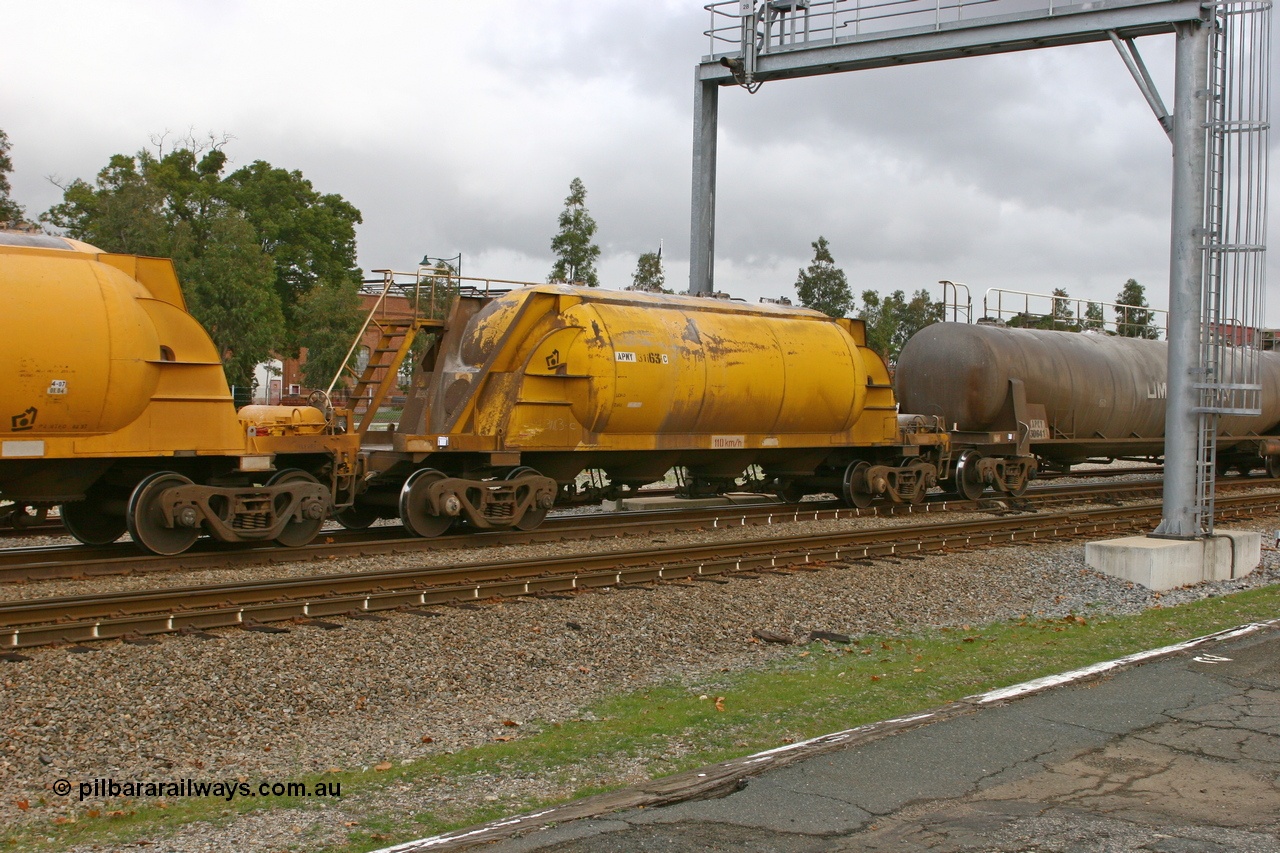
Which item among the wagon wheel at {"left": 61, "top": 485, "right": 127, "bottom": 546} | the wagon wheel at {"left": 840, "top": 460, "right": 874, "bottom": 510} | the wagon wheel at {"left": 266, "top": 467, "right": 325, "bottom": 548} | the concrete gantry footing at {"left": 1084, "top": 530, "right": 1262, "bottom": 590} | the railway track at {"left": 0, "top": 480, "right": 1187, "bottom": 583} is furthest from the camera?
the wagon wheel at {"left": 840, "top": 460, "right": 874, "bottom": 510}

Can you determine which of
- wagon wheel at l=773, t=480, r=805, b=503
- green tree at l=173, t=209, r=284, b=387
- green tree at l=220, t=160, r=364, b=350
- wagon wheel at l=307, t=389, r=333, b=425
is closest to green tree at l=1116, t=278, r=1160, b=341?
wagon wheel at l=773, t=480, r=805, b=503

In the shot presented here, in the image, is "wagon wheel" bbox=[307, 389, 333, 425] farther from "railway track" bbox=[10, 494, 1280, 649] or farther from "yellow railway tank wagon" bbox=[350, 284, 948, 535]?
"railway track" bbox=[10, 494, 1280, 649]

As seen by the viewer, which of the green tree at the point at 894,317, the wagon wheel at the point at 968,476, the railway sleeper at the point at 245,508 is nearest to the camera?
the railway sleeper at the point at 245,508

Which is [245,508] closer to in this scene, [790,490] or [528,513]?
[528,513]

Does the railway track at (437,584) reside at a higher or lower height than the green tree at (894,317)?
lower

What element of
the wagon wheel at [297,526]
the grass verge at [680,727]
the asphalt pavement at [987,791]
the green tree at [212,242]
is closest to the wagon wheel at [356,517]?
the wagon wheel at [297,526]

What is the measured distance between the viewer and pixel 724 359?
1572 centimetres

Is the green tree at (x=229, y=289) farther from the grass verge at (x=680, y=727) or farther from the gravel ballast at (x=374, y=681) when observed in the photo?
the grass verge at (x=680, y=727)

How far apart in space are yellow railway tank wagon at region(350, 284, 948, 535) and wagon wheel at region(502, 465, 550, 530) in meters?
0.02

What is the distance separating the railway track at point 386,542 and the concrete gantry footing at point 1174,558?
4931mm

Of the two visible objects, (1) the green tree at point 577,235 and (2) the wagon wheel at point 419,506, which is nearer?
(2) the wagon wheel at point 419,506

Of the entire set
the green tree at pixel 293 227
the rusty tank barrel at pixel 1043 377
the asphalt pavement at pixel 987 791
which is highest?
the green tree at pixel 293 227

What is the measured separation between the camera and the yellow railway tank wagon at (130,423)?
10234 millimetres

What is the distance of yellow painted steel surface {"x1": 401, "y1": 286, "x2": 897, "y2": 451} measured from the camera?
14047 millimetres
